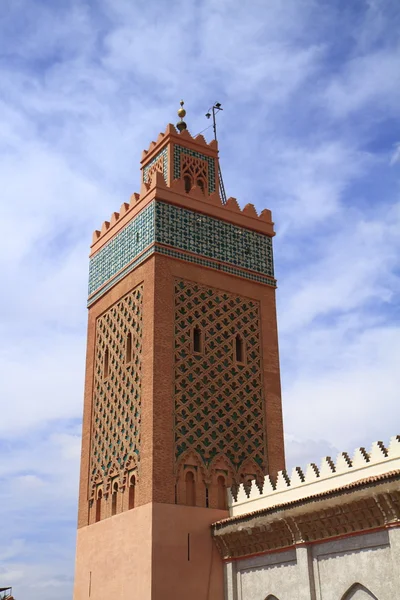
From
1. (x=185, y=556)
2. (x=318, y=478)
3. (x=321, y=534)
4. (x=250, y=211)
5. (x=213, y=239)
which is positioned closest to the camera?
(x=321, y=534)

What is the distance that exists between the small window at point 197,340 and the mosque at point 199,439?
0.06 ft

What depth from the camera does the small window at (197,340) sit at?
11.5 meters

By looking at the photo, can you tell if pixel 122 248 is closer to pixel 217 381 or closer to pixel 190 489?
pixel 217 381

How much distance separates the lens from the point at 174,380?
11000 mm

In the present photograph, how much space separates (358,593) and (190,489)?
9.94ft

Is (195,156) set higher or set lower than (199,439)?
higher

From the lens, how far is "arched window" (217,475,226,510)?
423 inches

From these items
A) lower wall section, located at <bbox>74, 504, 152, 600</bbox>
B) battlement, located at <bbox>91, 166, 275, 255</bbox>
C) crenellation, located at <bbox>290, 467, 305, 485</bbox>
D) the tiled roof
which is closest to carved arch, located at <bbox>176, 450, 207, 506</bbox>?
the tiled roof

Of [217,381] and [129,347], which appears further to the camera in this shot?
[129,347]

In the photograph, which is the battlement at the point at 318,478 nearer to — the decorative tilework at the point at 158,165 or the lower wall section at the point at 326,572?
the lower wall section at the point at 326,572

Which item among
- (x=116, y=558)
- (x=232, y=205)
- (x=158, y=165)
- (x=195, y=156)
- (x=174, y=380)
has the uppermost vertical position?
(x=195, y=156)

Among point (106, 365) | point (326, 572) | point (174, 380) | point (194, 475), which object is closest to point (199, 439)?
point (194, 475)

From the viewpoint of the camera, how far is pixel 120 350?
12.0 m

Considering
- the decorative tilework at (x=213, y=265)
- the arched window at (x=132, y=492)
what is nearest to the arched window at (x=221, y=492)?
the arched window at (x=132, y=492)
